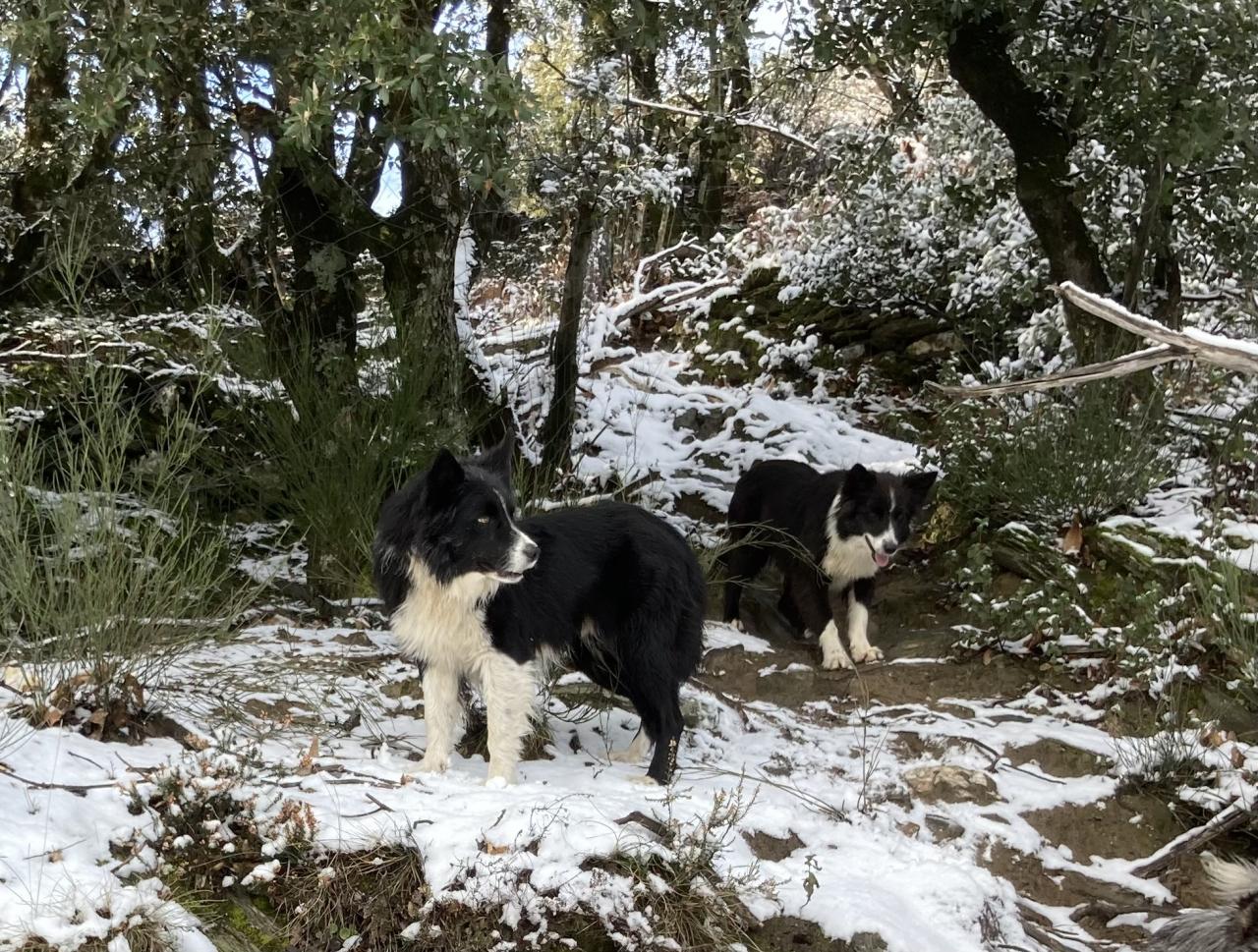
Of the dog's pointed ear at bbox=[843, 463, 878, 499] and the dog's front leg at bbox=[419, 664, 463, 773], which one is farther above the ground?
the dog's pointed ear at bbox=[843, 463, 878, 499]

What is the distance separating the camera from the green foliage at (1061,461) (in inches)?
285

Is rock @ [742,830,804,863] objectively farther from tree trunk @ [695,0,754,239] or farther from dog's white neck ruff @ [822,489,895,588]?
tree trunk @ [695,0,754,239]

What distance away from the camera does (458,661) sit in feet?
15.9

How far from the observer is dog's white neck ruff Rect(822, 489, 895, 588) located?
24.5ft

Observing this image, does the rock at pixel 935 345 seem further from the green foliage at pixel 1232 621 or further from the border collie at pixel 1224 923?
the border collie at pixel 1224 923

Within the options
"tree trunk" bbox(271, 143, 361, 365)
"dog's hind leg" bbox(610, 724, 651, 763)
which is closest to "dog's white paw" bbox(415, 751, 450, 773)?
"dog's hind leg" bbox(610, 724, 651, 763)

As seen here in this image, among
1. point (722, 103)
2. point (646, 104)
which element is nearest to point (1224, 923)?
point (646, 104)

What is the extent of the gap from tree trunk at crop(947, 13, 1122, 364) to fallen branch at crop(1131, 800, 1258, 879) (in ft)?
13.1

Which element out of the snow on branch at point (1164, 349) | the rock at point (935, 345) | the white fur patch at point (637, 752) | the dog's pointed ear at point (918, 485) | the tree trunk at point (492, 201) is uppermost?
the tree trunk at point (492, 201)

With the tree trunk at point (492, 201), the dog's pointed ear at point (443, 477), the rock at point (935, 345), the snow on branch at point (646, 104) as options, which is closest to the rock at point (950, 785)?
the dog's pointed ear at point (443, 477)

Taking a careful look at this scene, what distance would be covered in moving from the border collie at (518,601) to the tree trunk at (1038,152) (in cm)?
429

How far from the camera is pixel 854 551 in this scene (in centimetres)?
749

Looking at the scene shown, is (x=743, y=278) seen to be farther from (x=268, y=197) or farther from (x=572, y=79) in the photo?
(x=268, y=197)

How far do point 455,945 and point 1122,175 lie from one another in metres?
7.42
